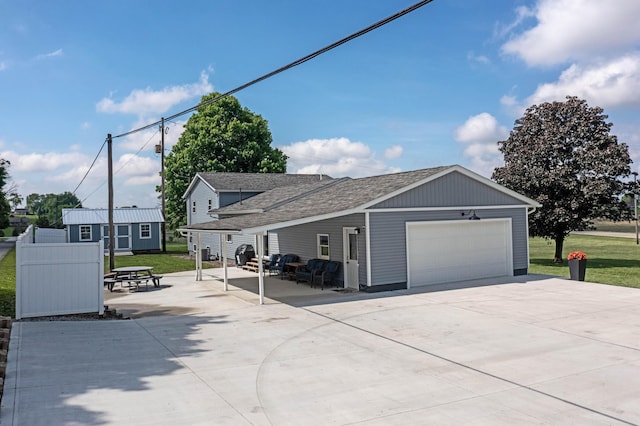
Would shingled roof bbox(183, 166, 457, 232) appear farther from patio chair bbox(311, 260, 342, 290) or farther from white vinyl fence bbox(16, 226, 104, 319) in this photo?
white vinyl fence bbox(16, 226, 104, 319)

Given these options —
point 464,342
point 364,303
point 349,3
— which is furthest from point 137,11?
point 464,342

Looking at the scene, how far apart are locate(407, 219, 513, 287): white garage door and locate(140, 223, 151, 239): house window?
27.0m

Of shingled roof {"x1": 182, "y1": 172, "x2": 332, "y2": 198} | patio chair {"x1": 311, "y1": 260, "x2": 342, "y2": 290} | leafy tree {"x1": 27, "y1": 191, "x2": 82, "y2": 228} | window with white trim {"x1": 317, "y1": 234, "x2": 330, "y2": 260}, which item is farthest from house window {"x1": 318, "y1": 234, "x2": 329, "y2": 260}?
leafy tree {"x1": 27, "y1": 191, "x2": 82, "y2": 228}

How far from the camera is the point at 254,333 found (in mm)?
10195

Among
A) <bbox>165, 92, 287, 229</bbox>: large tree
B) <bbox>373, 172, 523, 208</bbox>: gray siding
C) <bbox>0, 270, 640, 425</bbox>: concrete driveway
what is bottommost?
<bbox>0, 270, 640, 425</bbox>: concrete driveway

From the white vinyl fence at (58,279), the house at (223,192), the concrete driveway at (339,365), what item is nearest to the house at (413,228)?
the concrete driveway at (339,365)

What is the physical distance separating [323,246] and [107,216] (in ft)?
79.6

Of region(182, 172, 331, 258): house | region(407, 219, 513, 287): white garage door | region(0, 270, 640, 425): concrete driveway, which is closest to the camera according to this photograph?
region(0, 270, 640, 425): concrete driveway

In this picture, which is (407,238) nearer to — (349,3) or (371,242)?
(371,242)

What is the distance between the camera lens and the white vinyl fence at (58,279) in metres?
10.9

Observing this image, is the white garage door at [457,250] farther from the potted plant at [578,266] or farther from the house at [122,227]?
the house at [122,227]

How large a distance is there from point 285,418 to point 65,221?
→ 3480cm

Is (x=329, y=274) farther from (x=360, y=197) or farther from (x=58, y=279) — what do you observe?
(x=58, y=279)

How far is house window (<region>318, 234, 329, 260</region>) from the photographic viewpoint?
17.6 meters
